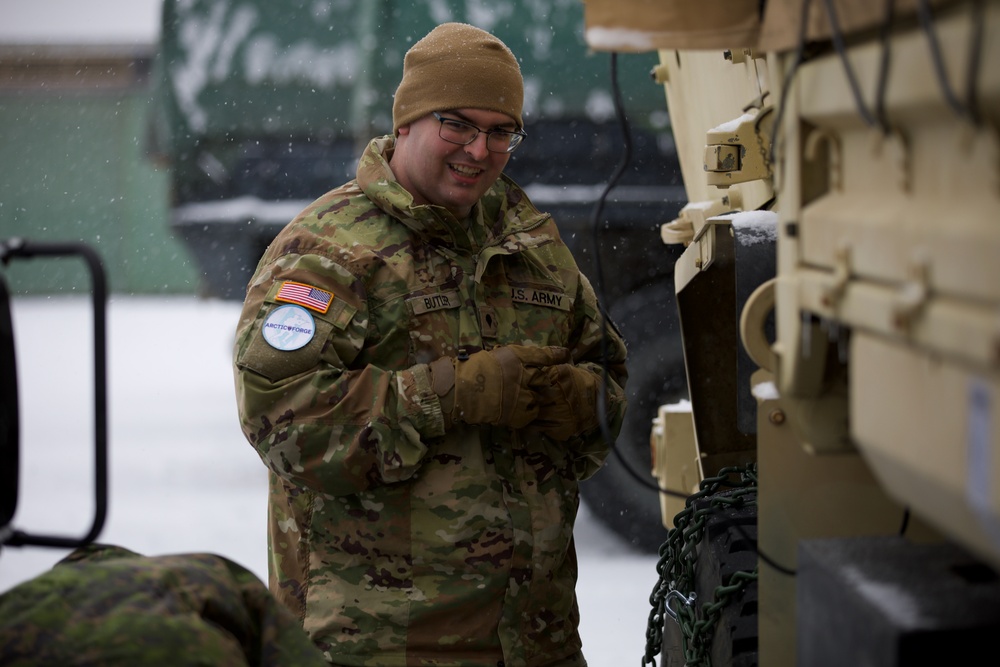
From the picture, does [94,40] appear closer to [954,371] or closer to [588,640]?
[588,640]

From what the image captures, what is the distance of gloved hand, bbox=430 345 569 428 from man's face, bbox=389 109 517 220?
1.05ft

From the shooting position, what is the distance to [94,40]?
12.4 meters

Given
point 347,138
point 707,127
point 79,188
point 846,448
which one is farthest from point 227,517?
point 79,188

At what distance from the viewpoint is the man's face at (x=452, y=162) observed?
2.36 meters

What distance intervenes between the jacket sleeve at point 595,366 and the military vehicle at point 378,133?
1834 mm

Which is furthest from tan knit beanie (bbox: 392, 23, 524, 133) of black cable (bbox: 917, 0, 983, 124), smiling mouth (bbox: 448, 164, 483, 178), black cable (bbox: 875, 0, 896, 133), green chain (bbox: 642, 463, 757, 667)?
black cable (bbox: 917, 0, 983, 124)

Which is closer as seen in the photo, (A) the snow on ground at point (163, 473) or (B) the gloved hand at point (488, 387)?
(B) the gloved hand at point (488, 387)

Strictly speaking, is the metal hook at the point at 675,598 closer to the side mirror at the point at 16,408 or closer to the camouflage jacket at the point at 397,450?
the camouflage jacket at the point at 397,450

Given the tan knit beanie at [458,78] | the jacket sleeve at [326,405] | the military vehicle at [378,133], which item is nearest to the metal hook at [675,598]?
the jacket sleeve at [326,405]

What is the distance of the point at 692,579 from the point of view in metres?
2.39

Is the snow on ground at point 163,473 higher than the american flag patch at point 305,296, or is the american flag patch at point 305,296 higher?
the american flag patch at point 305,296

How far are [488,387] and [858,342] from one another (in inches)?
36.0

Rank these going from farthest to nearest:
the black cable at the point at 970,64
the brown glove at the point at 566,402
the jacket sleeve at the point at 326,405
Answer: the brown glove at the point at 566,402, the jacket sleeve at the point at 326,405, the black cable at the point at 970,64

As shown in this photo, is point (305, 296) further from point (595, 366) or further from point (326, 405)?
point (595, 366)
